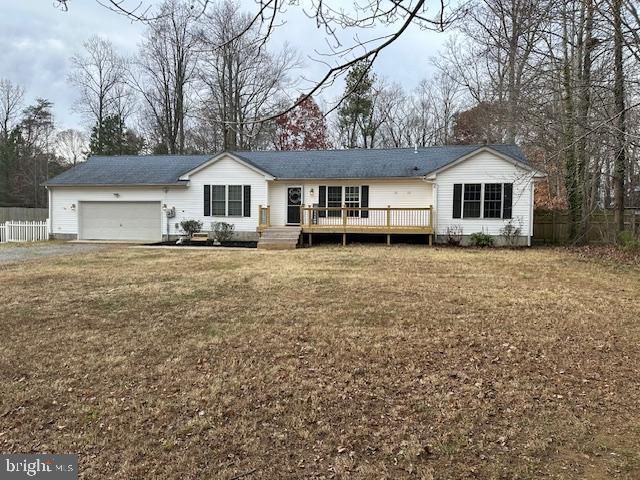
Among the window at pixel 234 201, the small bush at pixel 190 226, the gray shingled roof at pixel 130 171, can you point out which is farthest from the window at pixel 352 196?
the gray shingled roof at pixel 130 171

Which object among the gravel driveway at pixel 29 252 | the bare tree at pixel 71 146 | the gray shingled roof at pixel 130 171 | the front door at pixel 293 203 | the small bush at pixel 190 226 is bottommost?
the gravel driveway at pixel 29 252

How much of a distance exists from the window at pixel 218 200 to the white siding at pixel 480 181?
8.60 m

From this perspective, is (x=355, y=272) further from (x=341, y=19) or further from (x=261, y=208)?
(x=261, y=208)

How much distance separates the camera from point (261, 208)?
1669 centimetres

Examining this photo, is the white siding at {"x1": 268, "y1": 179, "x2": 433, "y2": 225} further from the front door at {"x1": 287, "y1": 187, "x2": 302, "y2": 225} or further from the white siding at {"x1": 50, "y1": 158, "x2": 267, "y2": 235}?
the white siding at {"x1": 50, "y1": 158, "x2": 267, "y2": 235}

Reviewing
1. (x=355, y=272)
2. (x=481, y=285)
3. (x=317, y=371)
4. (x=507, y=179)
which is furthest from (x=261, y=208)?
(x=317, y=371)

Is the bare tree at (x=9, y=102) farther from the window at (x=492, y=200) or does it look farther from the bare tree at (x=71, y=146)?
the window at (x=492, y=200)

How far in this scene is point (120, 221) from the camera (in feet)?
60.9

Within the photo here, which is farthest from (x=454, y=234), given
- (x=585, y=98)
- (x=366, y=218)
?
(x=585, y=98)

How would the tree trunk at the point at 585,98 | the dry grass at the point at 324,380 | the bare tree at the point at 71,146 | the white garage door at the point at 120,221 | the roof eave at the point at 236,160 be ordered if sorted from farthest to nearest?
the bare tree at the point at 71,146 → the white garage door at the point at 120,221 → the roof eave at the point at 236,160 → the tree trunk at the point at 585,98 → the dry grass at the point at 324,380

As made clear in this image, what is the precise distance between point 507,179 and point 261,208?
30.7 feet

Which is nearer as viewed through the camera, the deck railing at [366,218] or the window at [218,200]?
the deck railing at [366,218]

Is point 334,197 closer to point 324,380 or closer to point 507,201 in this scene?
point 507,201

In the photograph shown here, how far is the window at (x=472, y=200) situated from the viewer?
50.9 feet
